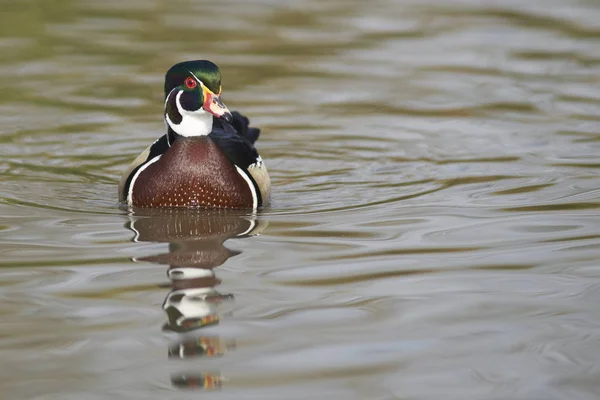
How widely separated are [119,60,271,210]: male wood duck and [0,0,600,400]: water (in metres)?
0.19

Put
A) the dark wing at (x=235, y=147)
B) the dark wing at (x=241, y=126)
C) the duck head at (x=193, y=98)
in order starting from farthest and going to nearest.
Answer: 1. the dark wing at (x=241, y=126)
2. the dark wing at (x=235, y=147)
3. the duck head at (x=193, y=98)

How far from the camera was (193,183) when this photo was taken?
8.34 metres

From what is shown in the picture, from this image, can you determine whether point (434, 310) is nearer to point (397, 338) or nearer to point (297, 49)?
point (397, 338)

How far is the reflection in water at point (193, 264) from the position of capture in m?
5.50

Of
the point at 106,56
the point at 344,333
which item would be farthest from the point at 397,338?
the point at 106,56

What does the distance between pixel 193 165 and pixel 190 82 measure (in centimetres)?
57

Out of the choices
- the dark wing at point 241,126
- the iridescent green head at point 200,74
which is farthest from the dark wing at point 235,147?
the iridescent green head at point 200,74

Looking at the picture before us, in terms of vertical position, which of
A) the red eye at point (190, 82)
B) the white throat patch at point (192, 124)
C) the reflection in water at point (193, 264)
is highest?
the red eye at point (190, 82)

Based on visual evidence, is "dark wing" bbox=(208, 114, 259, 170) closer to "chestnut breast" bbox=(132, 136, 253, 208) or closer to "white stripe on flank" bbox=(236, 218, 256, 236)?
"chestnut breast" bbox=(132, 136, 253, 208)

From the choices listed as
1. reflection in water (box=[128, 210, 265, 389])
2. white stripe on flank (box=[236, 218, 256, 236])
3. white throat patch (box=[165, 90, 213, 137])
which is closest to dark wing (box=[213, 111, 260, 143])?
white throat patch (box=[165, 90, 213, 137])

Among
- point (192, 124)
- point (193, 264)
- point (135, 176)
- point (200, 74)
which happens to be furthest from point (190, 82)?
point (193, 264)

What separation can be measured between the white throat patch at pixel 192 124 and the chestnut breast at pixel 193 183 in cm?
5

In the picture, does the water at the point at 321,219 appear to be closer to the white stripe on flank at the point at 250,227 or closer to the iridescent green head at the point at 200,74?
the white stripe on flank at the point at 250,227

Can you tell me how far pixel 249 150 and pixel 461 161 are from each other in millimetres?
1868
